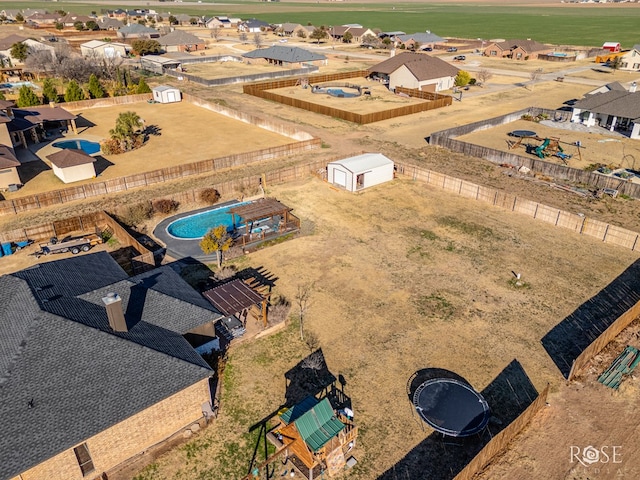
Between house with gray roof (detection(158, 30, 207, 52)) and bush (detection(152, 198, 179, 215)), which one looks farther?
house with gray roof (detection(158, 30, 207, 52))

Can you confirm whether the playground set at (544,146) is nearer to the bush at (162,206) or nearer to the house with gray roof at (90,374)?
the bush at (162,206)

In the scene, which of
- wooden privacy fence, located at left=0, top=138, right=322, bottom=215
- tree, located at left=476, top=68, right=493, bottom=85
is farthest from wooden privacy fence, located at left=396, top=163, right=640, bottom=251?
tree, located at left=476, top=68, right=493, bottom=85

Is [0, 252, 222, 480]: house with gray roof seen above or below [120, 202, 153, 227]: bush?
above

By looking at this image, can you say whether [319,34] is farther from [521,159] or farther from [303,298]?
[303,298]

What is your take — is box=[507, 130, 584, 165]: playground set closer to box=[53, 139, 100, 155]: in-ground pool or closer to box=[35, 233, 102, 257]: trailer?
box=[35, 233, 102, 257]: trailer

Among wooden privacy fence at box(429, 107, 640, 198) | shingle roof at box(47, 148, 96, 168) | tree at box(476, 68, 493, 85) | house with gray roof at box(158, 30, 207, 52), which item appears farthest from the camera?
house with gray roof at box(158, 30, 207, 52)

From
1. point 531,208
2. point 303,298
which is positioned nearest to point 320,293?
point 303,298

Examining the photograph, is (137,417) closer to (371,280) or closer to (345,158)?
(371,280)
